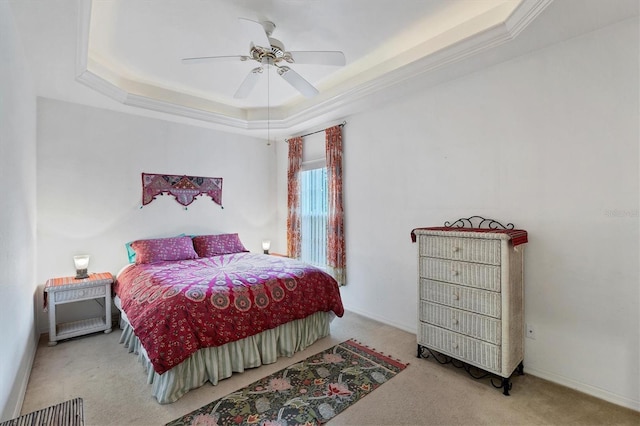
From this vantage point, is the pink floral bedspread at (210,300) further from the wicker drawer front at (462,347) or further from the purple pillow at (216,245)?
the wicker drawer front at (462,347)

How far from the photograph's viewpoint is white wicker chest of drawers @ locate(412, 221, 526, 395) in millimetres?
2135

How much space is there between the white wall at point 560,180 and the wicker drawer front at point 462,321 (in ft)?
1.52

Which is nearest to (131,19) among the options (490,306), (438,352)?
(490,306)

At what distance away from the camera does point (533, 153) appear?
2381 millimetres

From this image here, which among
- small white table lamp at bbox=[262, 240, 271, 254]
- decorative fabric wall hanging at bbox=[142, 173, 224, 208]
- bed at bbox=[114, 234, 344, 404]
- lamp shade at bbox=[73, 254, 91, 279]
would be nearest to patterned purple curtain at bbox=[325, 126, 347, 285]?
bed at bbox=[114, 234, 344, 404]

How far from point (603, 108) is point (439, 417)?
2363mm

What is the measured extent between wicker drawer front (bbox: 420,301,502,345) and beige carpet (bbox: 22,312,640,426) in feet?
1.17

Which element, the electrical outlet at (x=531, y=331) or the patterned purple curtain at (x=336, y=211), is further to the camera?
the patterned purple curtain at (x=336, y=211)

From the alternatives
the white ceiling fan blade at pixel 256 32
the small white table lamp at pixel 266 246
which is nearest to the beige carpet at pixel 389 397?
the small white table lamp at pixel 266 246

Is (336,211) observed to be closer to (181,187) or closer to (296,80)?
(296,80)

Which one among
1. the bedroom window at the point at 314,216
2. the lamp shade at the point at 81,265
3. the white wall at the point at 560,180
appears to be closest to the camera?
the white wall at the point at 560,180

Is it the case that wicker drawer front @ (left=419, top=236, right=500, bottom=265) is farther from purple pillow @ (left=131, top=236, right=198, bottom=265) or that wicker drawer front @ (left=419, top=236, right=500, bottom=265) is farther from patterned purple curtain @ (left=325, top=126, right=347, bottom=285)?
purple pillow @ (left=131, top=236, right=198, bottom=265)

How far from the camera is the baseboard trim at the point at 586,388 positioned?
1.96 metres

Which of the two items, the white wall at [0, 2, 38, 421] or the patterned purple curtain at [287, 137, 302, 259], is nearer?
the white wall at [0, 2, 38, 421]
